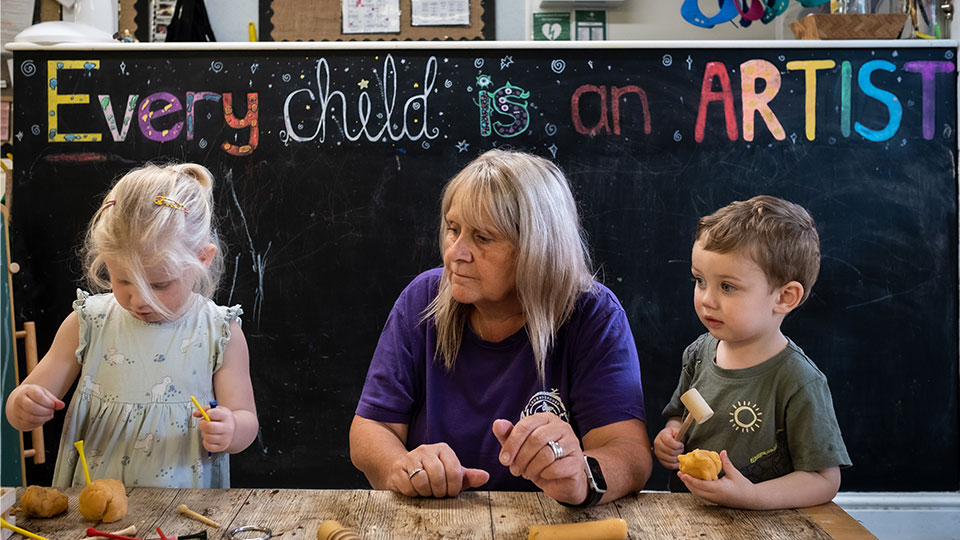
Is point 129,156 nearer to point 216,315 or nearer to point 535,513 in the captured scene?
point 216,315


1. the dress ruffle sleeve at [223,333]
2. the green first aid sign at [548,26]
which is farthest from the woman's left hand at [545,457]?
the green first aid sign at [548,26]

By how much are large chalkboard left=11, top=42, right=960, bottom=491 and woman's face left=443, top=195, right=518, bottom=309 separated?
3.74 ft

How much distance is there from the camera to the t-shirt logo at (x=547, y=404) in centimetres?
152

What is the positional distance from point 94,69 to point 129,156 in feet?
0.93

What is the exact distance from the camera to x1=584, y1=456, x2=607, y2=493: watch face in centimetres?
119

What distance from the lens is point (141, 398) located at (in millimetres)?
1686

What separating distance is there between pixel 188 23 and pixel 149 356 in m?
1.58

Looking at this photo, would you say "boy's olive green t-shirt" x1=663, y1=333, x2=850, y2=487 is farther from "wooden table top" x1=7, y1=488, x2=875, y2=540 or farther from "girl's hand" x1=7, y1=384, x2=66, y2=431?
"girl's hand" x1=7, y1=384, x2=66, y2=431

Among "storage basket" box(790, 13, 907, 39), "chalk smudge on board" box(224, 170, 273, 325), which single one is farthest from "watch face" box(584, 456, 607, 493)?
"storage basket" box(790, 13, 907, 39)

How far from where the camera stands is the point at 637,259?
103 inches

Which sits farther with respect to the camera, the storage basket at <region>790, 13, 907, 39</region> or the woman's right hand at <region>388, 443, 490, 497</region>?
the storage basket at <region>790, 13, 907, 39</region>

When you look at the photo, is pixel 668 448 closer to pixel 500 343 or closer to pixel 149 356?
pixel 500 343

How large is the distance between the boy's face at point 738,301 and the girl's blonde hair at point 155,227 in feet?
3.32

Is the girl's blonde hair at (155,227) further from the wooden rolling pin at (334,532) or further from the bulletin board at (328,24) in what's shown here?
the bulletin board at (328,24)
